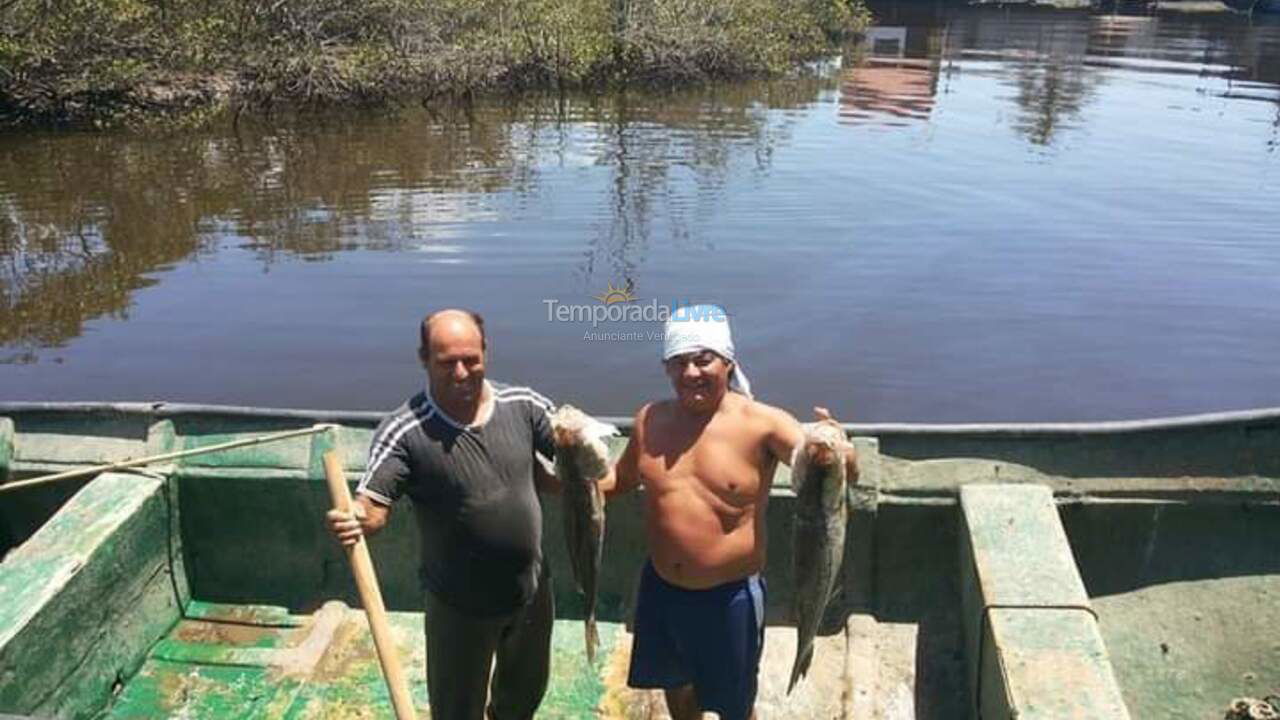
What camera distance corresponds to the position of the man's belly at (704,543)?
137 inches

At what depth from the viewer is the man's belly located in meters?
3.47

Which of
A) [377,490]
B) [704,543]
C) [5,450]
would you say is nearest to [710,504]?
[704,543]

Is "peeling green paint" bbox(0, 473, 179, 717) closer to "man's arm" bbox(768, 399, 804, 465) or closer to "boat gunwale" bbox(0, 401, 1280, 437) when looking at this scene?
"boat gunwale" bbox(0, 401, 1280, 437)

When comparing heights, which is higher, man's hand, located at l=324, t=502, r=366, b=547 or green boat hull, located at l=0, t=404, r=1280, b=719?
man's hand, located at l=324, t=502, r=366, b=547

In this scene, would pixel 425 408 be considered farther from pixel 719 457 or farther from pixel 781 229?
pixel 781 229

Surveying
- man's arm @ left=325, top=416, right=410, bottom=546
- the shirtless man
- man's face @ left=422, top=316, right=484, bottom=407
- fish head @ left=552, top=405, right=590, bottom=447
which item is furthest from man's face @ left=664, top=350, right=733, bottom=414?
man's arm @ left=325, top=416, right=410, bottom=546

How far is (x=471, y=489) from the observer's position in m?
3.46

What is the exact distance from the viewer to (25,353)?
11.1 m

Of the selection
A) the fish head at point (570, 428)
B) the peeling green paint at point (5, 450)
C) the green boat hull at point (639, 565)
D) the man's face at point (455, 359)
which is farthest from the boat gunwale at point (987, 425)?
the man's face at point (455, 359)

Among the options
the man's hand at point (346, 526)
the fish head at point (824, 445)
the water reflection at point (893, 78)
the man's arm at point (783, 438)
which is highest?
the water reflection at point (893, 78)

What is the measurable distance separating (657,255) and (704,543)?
10.8 meters

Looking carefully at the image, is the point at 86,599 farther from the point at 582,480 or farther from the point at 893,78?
the point at 893,78

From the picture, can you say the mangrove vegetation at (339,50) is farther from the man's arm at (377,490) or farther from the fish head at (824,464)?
the fish head at (824,464)

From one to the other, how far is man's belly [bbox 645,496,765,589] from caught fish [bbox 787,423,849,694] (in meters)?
0.19
